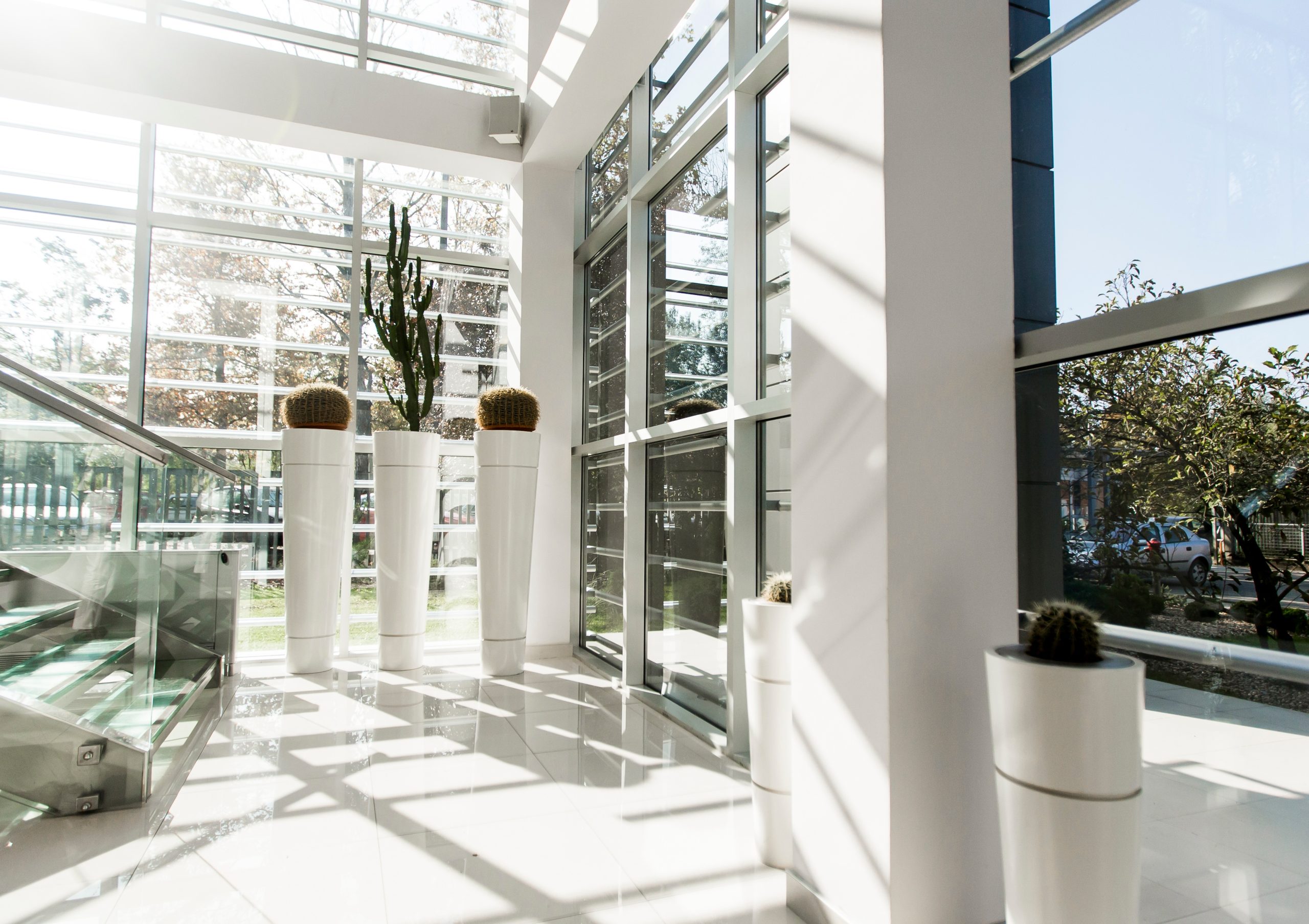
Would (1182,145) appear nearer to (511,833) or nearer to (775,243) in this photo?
(775,243)

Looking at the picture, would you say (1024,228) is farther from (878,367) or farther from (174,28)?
(174,28)

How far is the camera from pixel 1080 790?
54.2 inches

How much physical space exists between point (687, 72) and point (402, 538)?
3.16m

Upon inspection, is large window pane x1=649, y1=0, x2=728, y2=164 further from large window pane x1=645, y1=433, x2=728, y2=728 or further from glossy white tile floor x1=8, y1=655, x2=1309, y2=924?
glossy white tile floor x1=8, y1=655, x2=1309, y2=924

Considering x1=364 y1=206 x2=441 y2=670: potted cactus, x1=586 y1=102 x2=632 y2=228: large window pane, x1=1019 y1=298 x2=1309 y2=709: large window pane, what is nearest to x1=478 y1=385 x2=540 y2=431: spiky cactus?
x1=364 y1=206 x2=441 y2=670: potted cactus

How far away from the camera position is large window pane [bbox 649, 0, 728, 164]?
3.67 metres

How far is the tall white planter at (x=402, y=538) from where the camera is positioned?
468cm

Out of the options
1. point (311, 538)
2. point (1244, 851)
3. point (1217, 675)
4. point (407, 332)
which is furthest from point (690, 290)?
point (1244, 851)

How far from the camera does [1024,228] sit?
6.64 feet

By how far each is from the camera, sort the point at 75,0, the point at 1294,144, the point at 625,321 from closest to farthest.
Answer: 1. the point at 1294,144
2. the point at 625,321
3. the point at 75,0

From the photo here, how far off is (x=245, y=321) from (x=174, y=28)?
84.9 inches

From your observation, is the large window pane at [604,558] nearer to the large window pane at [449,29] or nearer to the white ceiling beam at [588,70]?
the white ceiling beam at [588,70]

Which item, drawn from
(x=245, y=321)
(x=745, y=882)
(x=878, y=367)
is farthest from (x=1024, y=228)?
(x=245, y=321)

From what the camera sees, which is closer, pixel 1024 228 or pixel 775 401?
pixel 1024 228
